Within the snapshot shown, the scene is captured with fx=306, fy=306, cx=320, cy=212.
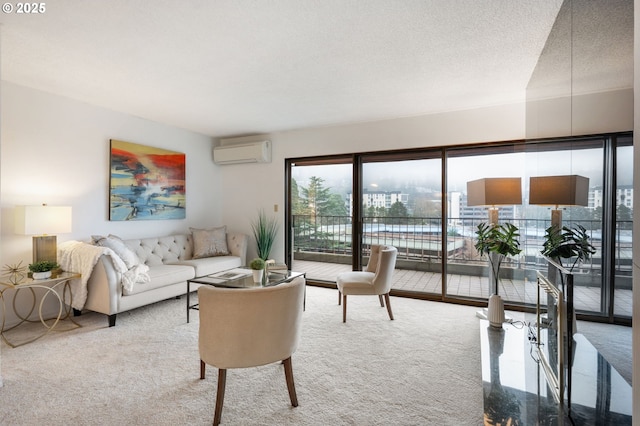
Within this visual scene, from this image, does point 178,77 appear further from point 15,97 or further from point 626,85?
point 626,85

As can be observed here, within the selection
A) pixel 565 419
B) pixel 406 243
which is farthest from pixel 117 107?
pixel 565 419

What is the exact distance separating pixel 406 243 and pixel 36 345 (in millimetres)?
4369

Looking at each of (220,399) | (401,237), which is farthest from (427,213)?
(220,399)

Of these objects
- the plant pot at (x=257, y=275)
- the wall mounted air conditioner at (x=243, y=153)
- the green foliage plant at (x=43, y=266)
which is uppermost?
the wall mounted air conditioner at (x=243, y=153)

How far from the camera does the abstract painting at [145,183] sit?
4.03m

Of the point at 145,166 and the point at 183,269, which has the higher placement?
the point at 145,166

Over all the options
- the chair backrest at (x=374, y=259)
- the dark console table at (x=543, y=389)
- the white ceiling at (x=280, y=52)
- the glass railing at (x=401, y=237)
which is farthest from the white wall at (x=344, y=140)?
the dark console table at (x=543, y=389)

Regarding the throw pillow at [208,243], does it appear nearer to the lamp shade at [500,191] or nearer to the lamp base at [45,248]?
the lamp base at [45,248]

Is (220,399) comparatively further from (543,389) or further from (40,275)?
(40,275)

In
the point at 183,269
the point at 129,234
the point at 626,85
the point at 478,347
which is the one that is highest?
the point at 626,85

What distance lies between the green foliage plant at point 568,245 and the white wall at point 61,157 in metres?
4.59

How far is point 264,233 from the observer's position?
510 cm

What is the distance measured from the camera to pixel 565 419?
1457 millimetres

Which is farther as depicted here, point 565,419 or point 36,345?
point 36,345
